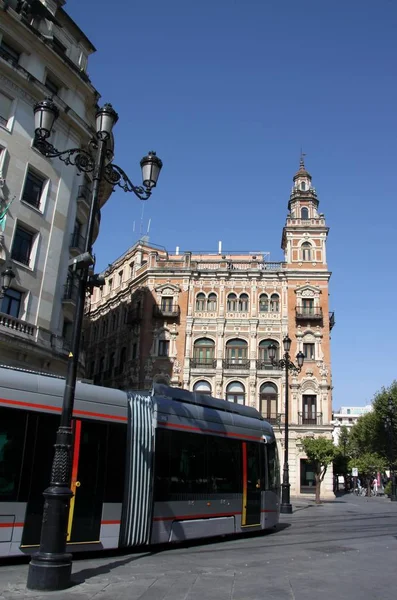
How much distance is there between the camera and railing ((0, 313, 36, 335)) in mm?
19406

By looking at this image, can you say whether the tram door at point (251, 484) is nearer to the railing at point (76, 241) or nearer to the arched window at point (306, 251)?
the railing at point (76, 241)

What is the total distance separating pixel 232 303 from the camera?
1738 inches

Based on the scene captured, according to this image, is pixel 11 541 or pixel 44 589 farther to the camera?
pixel 11 541

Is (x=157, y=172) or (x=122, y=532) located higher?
(x=157, y=172)

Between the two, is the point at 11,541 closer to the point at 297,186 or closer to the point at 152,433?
the point at 152,433

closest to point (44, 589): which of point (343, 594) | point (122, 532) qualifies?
point (122, 532)

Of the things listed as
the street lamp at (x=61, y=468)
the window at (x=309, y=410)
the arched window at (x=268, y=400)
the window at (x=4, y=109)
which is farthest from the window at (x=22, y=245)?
the window at (x=309, y=410)

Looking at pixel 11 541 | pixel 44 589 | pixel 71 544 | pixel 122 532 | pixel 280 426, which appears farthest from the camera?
pixel 280 426

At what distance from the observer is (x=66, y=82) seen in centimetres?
2484

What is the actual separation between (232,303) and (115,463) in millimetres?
34942

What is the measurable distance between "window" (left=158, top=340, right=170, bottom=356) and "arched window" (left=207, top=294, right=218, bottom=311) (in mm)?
4718

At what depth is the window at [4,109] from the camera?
69.8 ft

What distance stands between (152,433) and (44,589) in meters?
4.11

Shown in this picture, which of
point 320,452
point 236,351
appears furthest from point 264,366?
point 320,452
